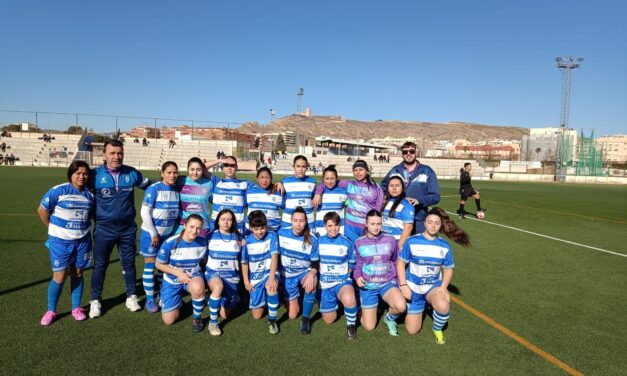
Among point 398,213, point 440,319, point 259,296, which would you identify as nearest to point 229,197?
point 259,296

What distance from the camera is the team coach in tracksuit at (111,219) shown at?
4.44 metres

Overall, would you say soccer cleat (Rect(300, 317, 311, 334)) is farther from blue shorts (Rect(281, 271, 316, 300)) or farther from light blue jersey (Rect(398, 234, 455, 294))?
light blue jersey (Rect(398, 234, 455, 294))

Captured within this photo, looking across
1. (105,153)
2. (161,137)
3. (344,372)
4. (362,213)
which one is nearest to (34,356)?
(105,153)

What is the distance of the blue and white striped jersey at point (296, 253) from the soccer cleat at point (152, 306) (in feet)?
5.35

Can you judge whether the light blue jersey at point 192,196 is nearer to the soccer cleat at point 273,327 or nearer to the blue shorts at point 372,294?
the soccer cleat at point 273,327

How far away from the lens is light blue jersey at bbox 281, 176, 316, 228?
220 inches

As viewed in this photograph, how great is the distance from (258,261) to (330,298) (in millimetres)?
1000

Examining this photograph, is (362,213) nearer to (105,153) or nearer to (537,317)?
(537,317)

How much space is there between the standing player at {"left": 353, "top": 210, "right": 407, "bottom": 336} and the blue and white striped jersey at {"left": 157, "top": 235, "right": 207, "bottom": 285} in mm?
1954

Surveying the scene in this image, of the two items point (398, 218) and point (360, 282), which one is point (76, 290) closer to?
point (360, 282)

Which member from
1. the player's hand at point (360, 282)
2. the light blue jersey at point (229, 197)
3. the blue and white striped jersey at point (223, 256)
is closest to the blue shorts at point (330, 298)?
the player's hand at point (360, 282)

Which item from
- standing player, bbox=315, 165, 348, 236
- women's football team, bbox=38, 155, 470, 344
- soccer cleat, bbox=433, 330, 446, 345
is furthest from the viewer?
standing player, bbox=315, 165, 348, 236

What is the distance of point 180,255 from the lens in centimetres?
445

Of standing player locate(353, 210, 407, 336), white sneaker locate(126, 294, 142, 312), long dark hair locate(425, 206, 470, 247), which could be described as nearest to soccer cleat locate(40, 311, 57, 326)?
white sneaker locate(126, 294, 142, 312)
